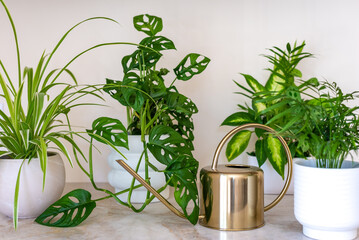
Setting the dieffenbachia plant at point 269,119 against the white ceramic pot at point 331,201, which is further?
the dieffenbachia plant at point 269,119

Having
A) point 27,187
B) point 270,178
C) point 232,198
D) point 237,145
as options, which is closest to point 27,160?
point 27,187

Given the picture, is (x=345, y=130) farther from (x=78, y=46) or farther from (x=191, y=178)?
(x=78, y=46)

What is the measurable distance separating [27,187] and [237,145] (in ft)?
2.20

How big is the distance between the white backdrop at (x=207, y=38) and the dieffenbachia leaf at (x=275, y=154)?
11.3 inches

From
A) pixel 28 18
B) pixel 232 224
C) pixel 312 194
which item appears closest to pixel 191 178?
pixel 232 224

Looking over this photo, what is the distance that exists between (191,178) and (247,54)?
67 centimetres

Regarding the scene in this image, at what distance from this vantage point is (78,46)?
1.51 metres

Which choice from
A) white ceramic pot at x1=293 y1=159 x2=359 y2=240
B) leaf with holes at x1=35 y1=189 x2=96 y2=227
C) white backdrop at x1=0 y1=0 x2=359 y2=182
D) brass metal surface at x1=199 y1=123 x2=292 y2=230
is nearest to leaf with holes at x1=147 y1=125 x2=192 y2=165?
brass metal surface at x1=199 y1=123 x2=292 y2=230

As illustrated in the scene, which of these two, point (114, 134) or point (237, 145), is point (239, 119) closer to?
point (237, 145)

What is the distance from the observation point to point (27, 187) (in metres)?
1.03

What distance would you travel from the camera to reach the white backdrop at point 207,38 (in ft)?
4.89

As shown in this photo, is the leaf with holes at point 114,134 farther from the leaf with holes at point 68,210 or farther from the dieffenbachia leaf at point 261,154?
the dieffenbachia leaf at point 261,154

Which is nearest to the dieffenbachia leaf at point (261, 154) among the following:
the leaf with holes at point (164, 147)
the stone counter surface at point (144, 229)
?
the stone counter surface at point (144, 229)

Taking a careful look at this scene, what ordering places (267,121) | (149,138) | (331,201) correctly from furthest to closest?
1. (267,121)
2. (149,138)
3. (331,201)
